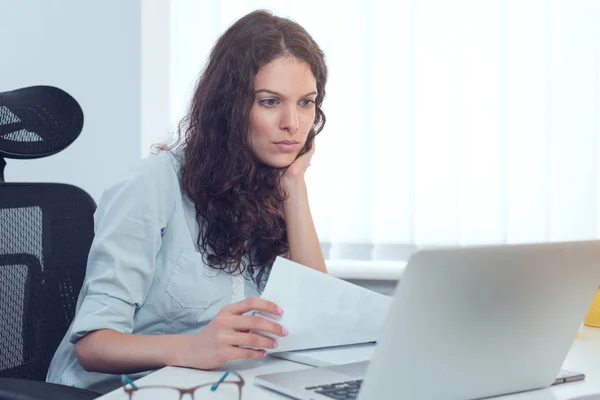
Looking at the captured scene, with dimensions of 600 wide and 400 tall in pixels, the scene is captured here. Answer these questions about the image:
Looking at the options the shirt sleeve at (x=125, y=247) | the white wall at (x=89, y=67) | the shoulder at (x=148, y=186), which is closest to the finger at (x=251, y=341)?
the shirt sleeve at (x=125, y=247)

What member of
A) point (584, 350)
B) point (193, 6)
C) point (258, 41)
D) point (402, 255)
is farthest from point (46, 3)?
point (584, 350)

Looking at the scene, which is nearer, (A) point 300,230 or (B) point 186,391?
(B) point 186,391

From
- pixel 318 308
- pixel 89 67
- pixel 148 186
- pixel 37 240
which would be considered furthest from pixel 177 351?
pixel 89 67

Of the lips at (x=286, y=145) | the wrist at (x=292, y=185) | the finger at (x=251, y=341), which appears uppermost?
the lips at (x=286, y=145)

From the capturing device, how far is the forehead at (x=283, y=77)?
1.24 m

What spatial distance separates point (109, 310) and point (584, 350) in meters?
0.75

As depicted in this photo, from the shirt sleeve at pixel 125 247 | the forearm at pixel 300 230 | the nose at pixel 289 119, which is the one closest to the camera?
the shirt sleeve at pixel 125 247

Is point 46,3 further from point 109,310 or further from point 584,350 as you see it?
point 584,350

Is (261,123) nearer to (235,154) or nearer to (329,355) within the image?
(235,154)

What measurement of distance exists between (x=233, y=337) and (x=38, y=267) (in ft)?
1.66

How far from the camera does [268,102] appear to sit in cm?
125

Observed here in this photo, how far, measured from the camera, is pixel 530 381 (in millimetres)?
742

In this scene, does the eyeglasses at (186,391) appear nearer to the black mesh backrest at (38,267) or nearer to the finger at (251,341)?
the finger at (251,341)

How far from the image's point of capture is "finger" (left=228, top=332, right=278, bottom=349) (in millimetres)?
849
